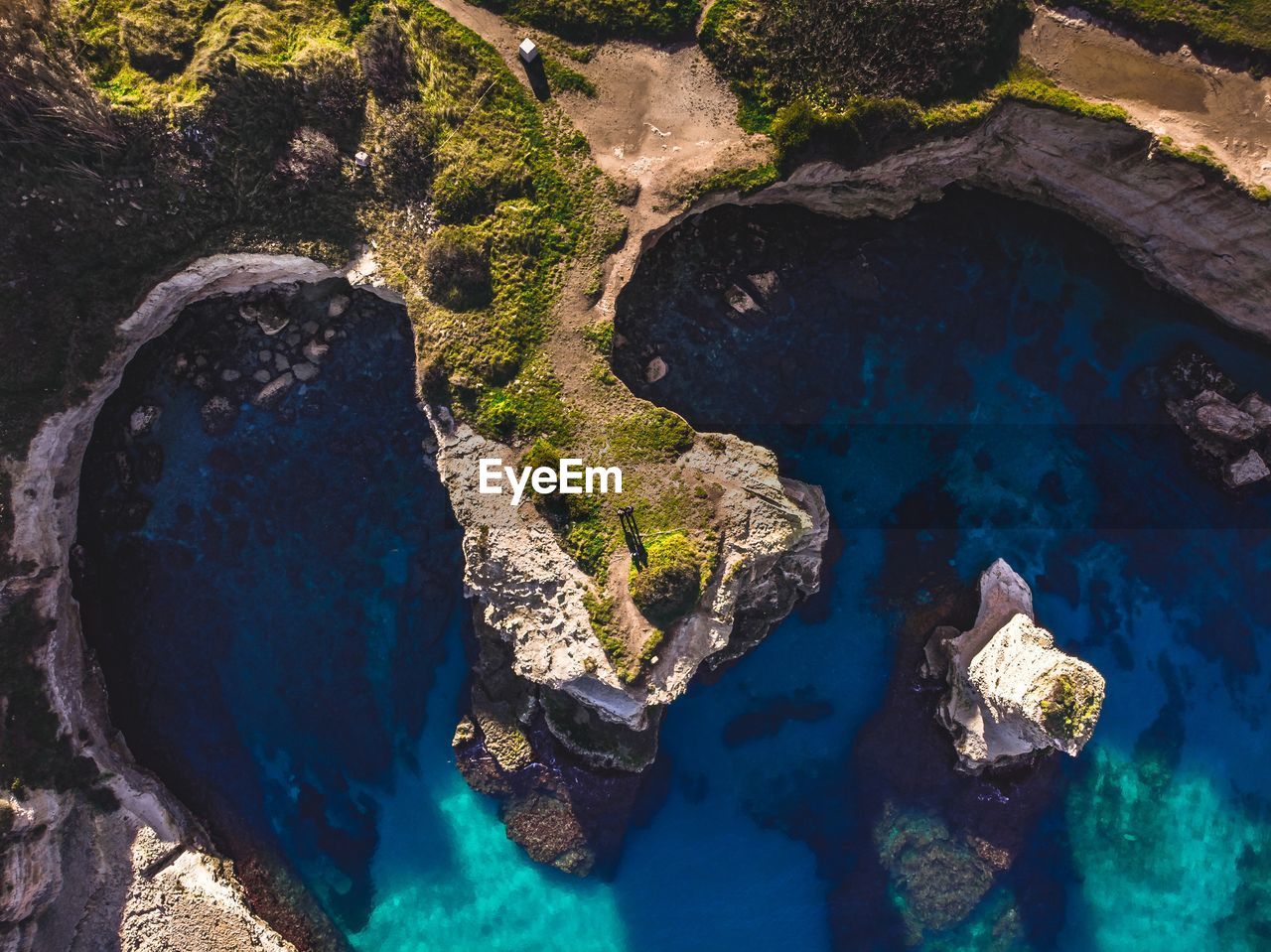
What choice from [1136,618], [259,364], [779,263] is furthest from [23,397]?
[1136,618]

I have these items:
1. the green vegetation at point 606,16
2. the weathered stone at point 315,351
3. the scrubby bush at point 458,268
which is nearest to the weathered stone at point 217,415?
the weathered stone at point 315,351

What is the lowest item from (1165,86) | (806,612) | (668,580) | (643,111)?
(806,612)

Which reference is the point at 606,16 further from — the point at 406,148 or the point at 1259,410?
the point at 1259,410

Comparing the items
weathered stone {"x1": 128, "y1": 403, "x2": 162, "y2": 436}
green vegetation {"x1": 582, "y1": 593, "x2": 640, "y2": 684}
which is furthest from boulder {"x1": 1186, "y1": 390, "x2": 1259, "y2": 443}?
weathered stone {"x1": 128, "y1": 403, "x2": 162, "y2": 436}

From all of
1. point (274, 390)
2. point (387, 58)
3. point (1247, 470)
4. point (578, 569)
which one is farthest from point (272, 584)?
point (1247, 470)

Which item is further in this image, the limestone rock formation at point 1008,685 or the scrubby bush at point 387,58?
the scrubby bush at point 387,58

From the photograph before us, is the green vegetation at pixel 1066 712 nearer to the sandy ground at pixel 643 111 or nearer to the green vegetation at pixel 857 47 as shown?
the sandy ground at pixel 643 111

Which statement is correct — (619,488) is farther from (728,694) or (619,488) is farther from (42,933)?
(42,933)
